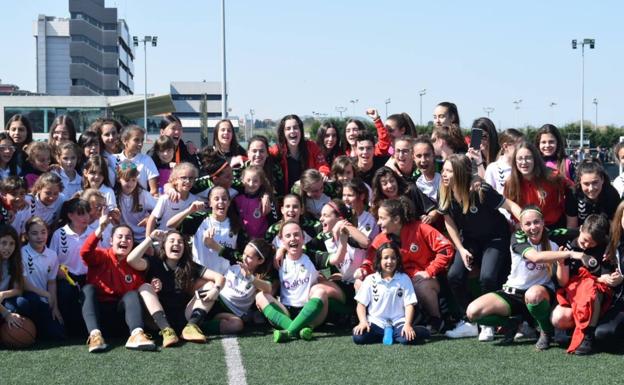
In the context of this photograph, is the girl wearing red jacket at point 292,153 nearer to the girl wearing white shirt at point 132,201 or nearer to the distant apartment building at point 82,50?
the girl wearing white shirt at point 132,201

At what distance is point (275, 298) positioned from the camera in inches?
274

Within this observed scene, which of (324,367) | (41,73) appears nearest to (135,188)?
(324,367)

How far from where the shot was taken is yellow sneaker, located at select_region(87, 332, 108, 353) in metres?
6.08

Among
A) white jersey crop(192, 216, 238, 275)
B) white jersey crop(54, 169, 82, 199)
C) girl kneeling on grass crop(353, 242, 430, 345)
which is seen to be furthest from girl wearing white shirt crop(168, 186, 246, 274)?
girl kneeling on grass crop(353, 242, 430, 345)

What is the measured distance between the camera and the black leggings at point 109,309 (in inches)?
250

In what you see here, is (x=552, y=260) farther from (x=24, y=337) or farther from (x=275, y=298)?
(x=24, y=337)

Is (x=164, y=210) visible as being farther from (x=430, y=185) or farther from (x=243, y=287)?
(x=430, y=185)

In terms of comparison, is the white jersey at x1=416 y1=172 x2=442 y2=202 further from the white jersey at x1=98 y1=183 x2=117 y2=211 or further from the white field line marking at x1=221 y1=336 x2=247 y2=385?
the white jersey at x1=98 y1=183 x2=117 y2=211

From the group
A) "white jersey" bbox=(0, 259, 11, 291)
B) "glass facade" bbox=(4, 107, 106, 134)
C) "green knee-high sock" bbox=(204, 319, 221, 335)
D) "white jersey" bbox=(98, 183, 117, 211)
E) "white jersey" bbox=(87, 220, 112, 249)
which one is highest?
"glass facade" bbox=(4, 107, 106, 134)

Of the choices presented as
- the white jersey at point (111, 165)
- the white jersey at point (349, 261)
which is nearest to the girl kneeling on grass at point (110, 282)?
the white jersey at point (111, 165)

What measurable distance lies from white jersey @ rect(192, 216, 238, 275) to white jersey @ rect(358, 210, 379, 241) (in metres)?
1.12

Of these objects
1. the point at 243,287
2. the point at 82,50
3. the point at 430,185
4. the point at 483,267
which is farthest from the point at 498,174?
the point at 82,50

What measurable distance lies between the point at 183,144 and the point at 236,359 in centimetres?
393

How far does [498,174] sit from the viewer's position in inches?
287
